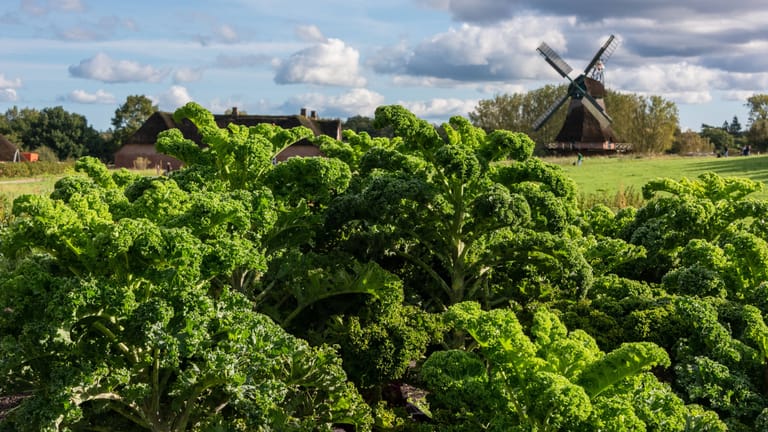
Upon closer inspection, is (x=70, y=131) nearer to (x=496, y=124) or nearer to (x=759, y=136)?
(x=496, y=124)

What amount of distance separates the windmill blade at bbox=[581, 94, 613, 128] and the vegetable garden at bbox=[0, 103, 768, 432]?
4989 cm

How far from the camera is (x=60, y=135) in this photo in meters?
71.9

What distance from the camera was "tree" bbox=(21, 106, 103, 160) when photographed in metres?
72.2

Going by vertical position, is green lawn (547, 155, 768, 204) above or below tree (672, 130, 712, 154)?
below

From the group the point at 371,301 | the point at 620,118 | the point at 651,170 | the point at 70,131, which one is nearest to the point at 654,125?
the point at 620,118

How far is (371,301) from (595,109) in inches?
2175

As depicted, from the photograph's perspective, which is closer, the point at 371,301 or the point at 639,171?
the point at 371,301

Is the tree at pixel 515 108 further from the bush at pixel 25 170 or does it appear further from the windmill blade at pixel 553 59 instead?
the bush at pixel 25 170

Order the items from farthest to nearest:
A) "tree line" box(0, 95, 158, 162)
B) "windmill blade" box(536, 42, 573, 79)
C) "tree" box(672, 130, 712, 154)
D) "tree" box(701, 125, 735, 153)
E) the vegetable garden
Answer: "tree" box(701, 125, 735, 153) → "tree" box(672, 130, 712, 154) → "tree line" box(0, 95, 158, 162) → "windmill blade" box(536, 42, 573, 79) → the vegetable garden

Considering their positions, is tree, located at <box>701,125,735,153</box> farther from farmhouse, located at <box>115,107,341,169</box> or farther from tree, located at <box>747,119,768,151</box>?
farmhouse, located at <box>115,107,341,169</box>

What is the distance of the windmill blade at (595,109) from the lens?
5956cm

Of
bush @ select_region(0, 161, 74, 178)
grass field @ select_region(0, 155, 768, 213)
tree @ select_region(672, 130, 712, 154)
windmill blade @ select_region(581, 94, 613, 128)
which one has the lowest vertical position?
bush @ select_region(0, 161, 74, 178)

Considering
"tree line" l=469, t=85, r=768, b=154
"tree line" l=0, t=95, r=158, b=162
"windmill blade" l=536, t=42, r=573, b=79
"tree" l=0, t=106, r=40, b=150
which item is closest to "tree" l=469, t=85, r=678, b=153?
"tree line" l=469, t=85, r=768, b=154

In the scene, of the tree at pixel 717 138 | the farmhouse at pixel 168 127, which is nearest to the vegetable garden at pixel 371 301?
the farmhouse at pixel 168 127
